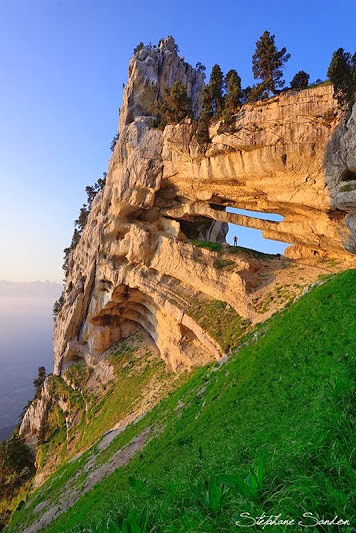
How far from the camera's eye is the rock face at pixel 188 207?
78.3 feet

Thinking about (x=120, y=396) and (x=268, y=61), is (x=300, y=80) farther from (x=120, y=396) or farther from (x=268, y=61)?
(x=120, y=396)

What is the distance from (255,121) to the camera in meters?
26.4

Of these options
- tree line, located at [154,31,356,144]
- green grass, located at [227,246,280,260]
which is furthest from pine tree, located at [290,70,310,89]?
green grass, located at [227,246,280,260]

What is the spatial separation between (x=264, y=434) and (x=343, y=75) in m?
24.5

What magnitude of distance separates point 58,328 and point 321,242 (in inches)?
1979

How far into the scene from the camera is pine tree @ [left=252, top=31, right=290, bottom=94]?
88.6ft

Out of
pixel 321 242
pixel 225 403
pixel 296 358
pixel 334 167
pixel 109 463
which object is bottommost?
pixel 109 463

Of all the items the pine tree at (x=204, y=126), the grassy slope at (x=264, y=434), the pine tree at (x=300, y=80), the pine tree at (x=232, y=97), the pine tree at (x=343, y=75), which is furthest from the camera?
the pine tree at (x=204, y=126)

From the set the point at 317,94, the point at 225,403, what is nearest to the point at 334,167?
the point at 317,94

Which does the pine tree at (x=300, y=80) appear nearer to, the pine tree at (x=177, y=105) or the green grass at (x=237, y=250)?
the pine tree at (x=177, y=105)

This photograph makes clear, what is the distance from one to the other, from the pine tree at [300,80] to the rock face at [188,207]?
2778 millimetres

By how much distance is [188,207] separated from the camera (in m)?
37.6

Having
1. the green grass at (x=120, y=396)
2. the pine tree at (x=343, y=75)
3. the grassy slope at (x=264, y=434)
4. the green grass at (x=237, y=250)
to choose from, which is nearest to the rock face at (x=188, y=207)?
the pine tree at (x=343, y=75)

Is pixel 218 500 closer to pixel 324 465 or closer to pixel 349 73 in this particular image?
pixel 324 465
